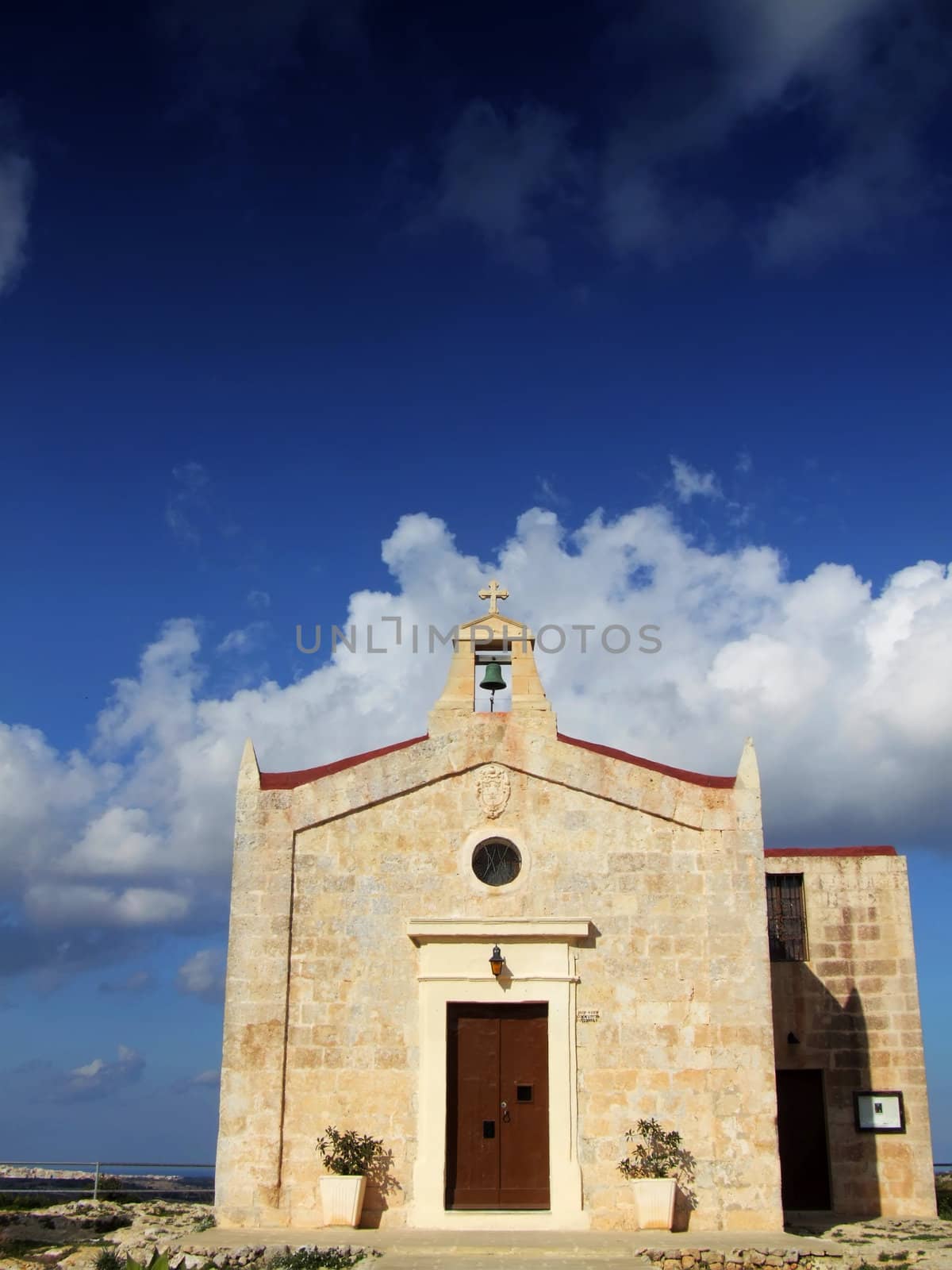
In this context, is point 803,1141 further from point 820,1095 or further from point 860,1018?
point 860,1018

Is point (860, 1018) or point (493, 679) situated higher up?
point (493, 679)

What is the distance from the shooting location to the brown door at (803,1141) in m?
19.1

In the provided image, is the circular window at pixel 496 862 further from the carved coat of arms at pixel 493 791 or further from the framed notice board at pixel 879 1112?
the framed notice board at pixel 879 1112

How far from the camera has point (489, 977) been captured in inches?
631

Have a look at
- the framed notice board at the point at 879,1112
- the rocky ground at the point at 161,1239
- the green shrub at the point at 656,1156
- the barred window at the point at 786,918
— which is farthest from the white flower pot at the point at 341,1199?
the framed notice board at the point at 879,1112

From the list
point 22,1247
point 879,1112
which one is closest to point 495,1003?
point 22,1247

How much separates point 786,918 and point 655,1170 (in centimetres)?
639

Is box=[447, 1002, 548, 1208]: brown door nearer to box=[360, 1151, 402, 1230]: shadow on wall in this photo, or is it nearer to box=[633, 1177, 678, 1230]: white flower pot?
box=[360, 1151, 402, 1230]: shadow on wall

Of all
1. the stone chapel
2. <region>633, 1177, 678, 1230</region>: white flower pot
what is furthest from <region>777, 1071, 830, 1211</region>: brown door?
<region>633, 1177, 678, 1230</region>: white flower pot

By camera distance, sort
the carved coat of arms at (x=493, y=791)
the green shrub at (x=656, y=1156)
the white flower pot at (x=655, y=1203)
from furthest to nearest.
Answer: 1. the carved coat of arms at (x=493, y=791)
2. the green shrub at (x=656, y=1156)
3. the white flower pot at (x=655, y=1203)

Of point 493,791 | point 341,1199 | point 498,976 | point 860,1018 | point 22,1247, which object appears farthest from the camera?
point 860,1018

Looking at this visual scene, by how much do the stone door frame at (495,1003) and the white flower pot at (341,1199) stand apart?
80 cm

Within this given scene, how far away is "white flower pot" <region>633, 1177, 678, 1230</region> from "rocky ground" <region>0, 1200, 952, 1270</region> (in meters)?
0.42

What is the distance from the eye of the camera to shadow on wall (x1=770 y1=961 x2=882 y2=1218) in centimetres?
1897
